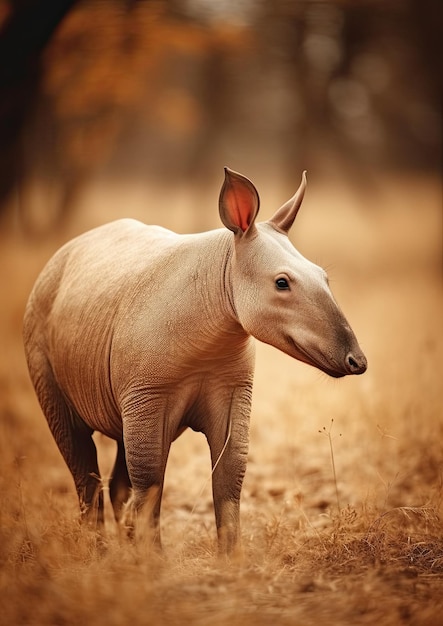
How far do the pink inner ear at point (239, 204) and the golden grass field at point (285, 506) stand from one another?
1128 mm

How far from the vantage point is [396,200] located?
17.7 meters

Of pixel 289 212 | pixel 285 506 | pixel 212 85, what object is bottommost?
pixel 285 506

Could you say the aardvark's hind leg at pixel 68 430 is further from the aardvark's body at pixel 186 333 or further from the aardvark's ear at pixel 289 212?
the aardvark's ear at pixel 289 212

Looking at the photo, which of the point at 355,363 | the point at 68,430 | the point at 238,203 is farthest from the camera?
the point at 68,430

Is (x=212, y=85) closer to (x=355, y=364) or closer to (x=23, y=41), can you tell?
(x=23, y=41)

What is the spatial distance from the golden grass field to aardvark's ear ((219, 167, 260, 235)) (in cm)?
112

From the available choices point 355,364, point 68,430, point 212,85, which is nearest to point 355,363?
point 355,364

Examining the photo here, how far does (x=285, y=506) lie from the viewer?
549 cm

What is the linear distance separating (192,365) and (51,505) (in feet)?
4.10

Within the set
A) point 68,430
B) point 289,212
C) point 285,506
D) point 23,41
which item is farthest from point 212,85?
point 289,212

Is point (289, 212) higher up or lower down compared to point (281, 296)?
higher up

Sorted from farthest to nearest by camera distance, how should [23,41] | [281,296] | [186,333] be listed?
1. [23,41]
2. [186,333]
3. [281,296]

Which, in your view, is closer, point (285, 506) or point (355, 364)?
point (355, 364)

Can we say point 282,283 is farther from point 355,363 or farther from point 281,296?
point 355,363
